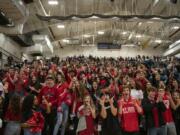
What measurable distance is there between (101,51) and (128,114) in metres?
31.9

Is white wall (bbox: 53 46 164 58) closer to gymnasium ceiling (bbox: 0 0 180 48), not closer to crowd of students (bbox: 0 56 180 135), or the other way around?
gymnasium ceiling (bbox: 0 0 180 48)

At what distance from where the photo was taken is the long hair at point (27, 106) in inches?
240

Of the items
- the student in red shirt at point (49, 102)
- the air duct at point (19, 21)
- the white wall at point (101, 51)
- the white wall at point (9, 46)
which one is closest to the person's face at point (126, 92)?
the student in red shirt at point (49, 102)

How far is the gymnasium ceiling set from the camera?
17.1 meters

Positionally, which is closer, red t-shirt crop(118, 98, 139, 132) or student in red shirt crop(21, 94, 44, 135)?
student in red shirt crop(21, 94, 44, 135)

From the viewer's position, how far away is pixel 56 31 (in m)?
27.8

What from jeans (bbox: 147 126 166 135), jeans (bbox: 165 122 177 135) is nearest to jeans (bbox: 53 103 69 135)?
jeans (bbox: 147 126 166 135)

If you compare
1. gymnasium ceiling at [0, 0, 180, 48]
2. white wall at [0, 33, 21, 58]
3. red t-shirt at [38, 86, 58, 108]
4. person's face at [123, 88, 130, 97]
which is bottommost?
person's face at [123, 88, 130, 97]

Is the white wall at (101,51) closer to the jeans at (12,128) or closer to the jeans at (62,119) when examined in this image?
the jeans at (62,119)

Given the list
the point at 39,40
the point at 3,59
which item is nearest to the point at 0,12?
the point at 3,59

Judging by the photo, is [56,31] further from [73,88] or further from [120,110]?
[120,110]

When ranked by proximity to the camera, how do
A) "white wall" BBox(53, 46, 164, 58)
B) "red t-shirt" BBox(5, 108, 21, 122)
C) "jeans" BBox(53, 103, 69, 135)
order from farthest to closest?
"white wall" BBox(53, 46, 164, 58) → "jeans" BBox(53, 103, 69, 135) → "red t-shirt" BBox(5, 108, 21, 122)

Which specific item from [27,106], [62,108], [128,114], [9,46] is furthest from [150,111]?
[9,46]

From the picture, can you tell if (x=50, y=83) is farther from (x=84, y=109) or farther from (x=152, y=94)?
(x=152, y=94)
